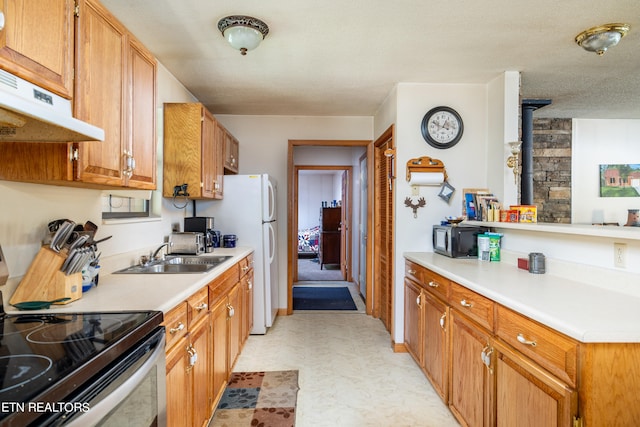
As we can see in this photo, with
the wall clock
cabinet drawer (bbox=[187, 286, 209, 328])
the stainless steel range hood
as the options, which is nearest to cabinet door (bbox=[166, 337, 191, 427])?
cabinet drawer (bbox=[187, 286, 209, 328])

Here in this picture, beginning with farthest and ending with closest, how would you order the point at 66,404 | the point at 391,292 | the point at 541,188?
the point at 541,188, the point at 391,292, the point at 66,404

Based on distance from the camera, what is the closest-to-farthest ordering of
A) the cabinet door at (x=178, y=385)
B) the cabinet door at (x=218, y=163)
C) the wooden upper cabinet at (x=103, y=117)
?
1. the wooden upper cabinet at (x=103, y=117)
2. the cabinet door at (x=178, y=385)
3. the cabinet door at (x=218, y=163)

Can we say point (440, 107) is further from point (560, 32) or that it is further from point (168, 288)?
point (168, 288)

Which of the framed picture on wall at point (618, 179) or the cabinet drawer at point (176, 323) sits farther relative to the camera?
the framed picture on wall at point (618, 179)

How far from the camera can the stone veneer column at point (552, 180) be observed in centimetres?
412

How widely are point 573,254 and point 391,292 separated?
1750 mm

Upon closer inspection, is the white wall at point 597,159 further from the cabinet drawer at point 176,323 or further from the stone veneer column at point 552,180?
the cabinet drawer at point 176,323

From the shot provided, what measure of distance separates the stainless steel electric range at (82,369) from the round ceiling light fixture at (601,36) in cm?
283

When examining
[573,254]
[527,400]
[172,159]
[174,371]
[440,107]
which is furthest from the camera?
[440,107]

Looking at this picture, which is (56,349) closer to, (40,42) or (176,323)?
(176,323)

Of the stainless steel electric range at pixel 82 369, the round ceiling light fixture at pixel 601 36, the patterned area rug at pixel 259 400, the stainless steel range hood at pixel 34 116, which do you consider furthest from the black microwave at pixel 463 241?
the stainless steel range hood at pixel 34 116

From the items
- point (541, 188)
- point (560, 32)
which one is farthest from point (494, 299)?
point (541, 188)

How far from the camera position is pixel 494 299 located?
62.1 inches

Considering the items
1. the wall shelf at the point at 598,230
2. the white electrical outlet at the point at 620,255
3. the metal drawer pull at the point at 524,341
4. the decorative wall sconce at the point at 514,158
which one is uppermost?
the decorative wall sconce at the point at 514,158
